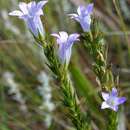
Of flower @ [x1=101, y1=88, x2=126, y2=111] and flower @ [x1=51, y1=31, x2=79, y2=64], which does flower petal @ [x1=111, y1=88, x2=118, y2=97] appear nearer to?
flower @ [x1=101, y1=88, x2=126, y2=111]

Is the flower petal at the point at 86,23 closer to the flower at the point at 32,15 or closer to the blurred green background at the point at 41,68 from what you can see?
the flower at the point at 32,15

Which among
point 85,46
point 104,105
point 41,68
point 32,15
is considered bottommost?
point 41,68

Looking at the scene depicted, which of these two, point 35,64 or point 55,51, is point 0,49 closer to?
point 35,64

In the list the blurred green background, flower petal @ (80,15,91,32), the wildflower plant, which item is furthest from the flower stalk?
the blurred green background

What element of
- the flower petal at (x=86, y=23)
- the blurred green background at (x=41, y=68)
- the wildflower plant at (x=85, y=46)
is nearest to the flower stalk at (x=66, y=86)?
the wildflower plant at (x=85, y=46)

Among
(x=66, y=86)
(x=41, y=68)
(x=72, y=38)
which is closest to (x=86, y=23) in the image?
(x=72, y=38)

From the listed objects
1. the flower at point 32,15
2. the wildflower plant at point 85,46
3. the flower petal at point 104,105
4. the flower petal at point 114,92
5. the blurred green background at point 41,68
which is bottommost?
the blurred green background at point 41,68

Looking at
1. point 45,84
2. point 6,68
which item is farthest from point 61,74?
point 6,68

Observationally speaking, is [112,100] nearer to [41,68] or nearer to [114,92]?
[114,92]
